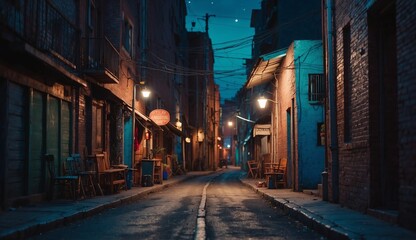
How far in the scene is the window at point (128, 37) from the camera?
22.4 m

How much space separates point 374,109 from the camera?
383 inches

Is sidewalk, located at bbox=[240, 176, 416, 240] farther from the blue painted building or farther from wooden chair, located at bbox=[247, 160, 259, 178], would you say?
wooden chair, located at bbox=[247, 160, 259, 178]

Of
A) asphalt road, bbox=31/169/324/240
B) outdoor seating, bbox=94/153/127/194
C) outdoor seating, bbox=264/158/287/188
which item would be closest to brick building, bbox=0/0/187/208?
outdoor seating, bbox=94/153/127/194

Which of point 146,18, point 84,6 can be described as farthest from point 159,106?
point 84,6

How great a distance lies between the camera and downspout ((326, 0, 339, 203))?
12.2 metres

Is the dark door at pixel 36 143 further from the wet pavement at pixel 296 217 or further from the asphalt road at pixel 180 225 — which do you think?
the asphalt road at pixel 180 225

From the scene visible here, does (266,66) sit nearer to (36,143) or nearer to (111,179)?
(111,179)

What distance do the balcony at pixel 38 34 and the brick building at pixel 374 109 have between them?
641 cm

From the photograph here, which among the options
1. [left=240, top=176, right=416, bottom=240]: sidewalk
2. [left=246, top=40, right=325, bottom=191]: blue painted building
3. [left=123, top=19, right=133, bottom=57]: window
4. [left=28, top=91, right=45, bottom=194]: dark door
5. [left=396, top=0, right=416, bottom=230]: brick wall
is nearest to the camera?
[left=240, top=176, right=416, bottom=240]: sidewalk

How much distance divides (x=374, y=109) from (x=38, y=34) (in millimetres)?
7378

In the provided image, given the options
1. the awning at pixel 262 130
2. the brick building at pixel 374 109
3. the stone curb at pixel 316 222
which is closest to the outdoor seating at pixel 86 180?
the stone curb at pixel 316 222

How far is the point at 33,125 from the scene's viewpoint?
12.0 m

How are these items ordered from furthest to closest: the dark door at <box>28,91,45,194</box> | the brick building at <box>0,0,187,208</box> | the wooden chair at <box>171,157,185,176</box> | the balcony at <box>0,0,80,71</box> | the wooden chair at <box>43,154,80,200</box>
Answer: the wooden chair at <box>171,157,185,176</box> → the wooden chair at <box>43,154,80,200</box> → the dark door at <box>28,91,45,194</box> → the brick building at <box>0,0,187,208</box> → the balcony at <box>0,0,80,71</box>

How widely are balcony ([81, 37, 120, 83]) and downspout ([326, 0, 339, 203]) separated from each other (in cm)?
679
